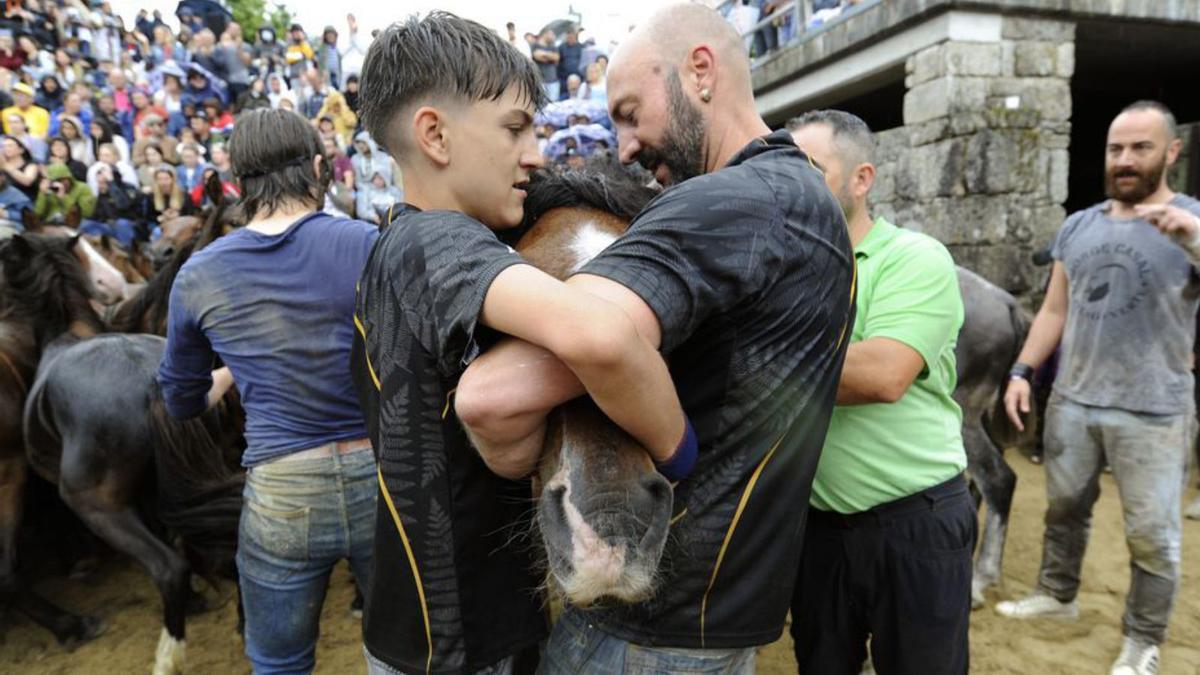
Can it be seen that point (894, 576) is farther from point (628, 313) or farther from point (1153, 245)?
point (1153, 245)

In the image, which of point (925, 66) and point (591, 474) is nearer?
point (591, 474)

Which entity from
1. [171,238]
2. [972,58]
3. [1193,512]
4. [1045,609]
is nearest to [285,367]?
[1045,609]

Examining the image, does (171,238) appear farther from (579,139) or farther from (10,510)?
(579,139)

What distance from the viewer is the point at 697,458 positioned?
1122 millimetres

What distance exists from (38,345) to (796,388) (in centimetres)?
436

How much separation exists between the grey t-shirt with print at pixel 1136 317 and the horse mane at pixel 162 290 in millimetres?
4206

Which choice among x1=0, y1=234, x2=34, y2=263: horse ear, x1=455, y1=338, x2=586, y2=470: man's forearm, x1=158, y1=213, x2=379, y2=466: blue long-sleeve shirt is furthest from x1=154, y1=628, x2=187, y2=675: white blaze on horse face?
x1=455, y1=338, x2=586, y2=470: man's forearm

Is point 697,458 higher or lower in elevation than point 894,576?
higher

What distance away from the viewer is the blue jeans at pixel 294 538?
2.12 metres

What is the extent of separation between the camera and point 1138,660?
316 cm

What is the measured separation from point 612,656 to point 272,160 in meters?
1.75

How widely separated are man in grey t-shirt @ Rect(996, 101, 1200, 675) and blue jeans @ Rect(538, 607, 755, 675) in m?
2.67

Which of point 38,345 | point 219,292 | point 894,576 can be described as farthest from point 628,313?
point 38,345

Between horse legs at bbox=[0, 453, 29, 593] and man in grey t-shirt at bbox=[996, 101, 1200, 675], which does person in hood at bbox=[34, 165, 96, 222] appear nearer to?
horse legs at bbox=[0, 453, 29, 593]
